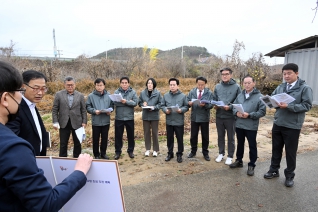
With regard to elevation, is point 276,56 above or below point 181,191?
above

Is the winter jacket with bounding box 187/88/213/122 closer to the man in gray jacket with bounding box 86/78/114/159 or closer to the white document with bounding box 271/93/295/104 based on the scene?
the white document with bounding box 271/93/295/104

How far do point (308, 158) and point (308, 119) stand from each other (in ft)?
16.2

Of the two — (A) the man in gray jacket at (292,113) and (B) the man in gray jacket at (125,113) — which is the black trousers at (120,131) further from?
(A) the man in gray jacket at (292,113)

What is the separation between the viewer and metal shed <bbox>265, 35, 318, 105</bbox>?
11.4 metres

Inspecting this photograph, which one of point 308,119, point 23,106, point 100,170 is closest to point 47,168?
point 100,170

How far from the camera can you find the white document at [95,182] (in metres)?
1.51

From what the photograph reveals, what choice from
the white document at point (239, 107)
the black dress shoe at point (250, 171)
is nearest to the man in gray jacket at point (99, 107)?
the white document at point (239, 107)

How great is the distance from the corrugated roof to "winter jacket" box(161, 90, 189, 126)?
9.91 metres

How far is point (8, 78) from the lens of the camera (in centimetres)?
112

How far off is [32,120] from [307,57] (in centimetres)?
1358

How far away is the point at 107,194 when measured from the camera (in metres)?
1.60

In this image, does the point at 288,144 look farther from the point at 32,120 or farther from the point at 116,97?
the point at 32,120

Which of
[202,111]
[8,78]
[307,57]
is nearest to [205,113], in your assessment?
[202,111]

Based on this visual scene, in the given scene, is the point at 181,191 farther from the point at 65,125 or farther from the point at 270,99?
the point at 65,125
